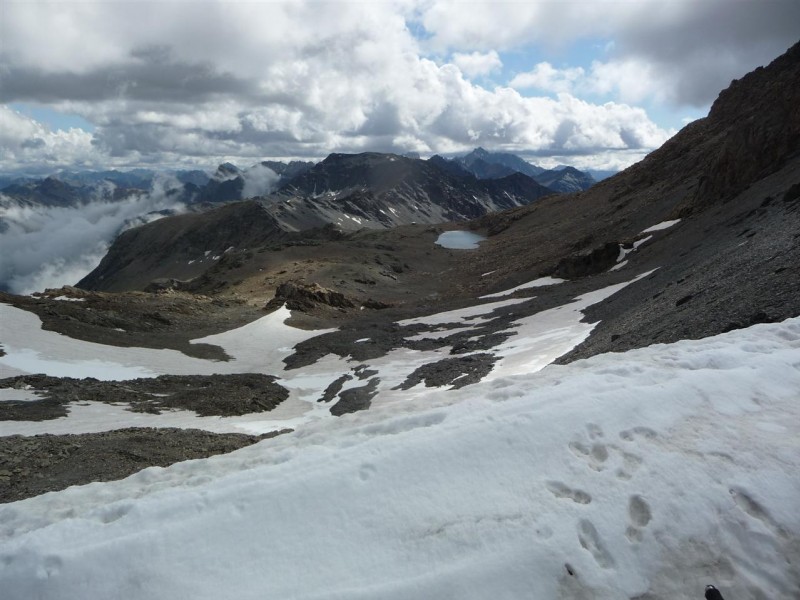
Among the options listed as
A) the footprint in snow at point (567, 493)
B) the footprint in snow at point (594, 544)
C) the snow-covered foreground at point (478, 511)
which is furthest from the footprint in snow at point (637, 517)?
the footprint in snow at point (567, 493)

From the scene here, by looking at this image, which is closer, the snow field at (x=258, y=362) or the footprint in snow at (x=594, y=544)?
the footprint in snow at (x=594, y=544)

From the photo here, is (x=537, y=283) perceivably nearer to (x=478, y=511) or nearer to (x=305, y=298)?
(x=305, y=298)

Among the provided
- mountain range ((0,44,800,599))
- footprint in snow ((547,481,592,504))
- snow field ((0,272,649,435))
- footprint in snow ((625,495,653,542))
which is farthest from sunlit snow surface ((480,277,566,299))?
footprint in snow ((625,495,653,542))

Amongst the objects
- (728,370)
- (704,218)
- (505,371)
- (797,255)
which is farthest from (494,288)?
(728,370)

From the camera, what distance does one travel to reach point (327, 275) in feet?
262

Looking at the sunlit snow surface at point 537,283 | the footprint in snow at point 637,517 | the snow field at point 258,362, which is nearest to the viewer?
the footprint in snow at point 637,517

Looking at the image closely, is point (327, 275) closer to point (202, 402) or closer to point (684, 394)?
point (202, 402)

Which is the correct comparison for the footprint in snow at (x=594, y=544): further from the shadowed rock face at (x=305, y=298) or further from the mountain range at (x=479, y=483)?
the shadowed rock face at (x=305, y=298)

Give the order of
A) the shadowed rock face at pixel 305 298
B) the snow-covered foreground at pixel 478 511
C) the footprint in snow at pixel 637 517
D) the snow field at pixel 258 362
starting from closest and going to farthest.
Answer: the snow-covered foreground at pixel 478 511
the footprint in snow at pixel 637 517
the snow field at pixel 258 362
the shadowed rock face at pixel 305 298

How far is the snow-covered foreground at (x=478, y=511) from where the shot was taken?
5.34 m

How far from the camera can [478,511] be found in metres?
6.07

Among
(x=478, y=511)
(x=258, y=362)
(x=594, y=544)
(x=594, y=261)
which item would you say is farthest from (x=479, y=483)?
(x=594, y=261)

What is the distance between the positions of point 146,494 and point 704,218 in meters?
53.6

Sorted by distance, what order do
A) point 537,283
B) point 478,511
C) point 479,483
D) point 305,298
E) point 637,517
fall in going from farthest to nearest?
point 537,283, point 305,298, point 479,483, point 478,511, point 637,517
